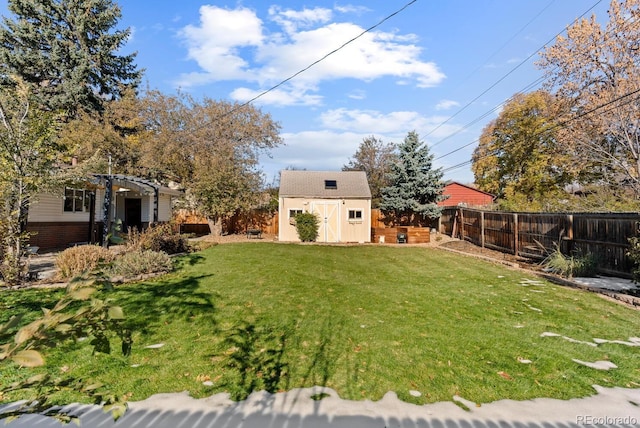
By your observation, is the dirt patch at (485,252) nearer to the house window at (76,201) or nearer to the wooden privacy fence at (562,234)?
the wooden privacy fence at (562,234)

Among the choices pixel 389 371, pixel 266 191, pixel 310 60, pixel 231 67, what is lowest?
pixel 389 371

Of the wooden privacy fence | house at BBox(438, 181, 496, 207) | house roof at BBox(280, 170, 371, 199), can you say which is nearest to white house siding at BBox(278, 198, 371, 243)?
house roof at BBox(280, 170, 371, 199)

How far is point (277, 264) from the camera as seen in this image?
10406mm

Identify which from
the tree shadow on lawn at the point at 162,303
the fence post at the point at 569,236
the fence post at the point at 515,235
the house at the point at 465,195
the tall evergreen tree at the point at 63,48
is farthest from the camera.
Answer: the house at the point at 465,195

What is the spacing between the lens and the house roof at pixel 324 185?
19750 mm

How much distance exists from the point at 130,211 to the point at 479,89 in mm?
21919

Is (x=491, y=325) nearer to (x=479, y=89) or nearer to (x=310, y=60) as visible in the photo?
(x=310, y=60)

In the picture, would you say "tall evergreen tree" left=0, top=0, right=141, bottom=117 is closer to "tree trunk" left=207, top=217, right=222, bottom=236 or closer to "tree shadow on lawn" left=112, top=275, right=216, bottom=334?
"tree trunk" left=207, top=217, right=222, bottom=236

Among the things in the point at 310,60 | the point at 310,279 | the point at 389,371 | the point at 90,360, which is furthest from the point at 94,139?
the point at 389,371

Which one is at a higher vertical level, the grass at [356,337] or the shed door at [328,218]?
the shed door at [328,218]

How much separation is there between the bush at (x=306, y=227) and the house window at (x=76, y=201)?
9981 millimetres

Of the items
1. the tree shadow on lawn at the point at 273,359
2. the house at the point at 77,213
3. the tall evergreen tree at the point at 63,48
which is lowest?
the tree shadow on lawn at the point at 273,359

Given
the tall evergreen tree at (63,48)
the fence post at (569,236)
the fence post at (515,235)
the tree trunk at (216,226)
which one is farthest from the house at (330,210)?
the tall evergreen tree at (63,48)

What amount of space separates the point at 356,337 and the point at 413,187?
17521mm
